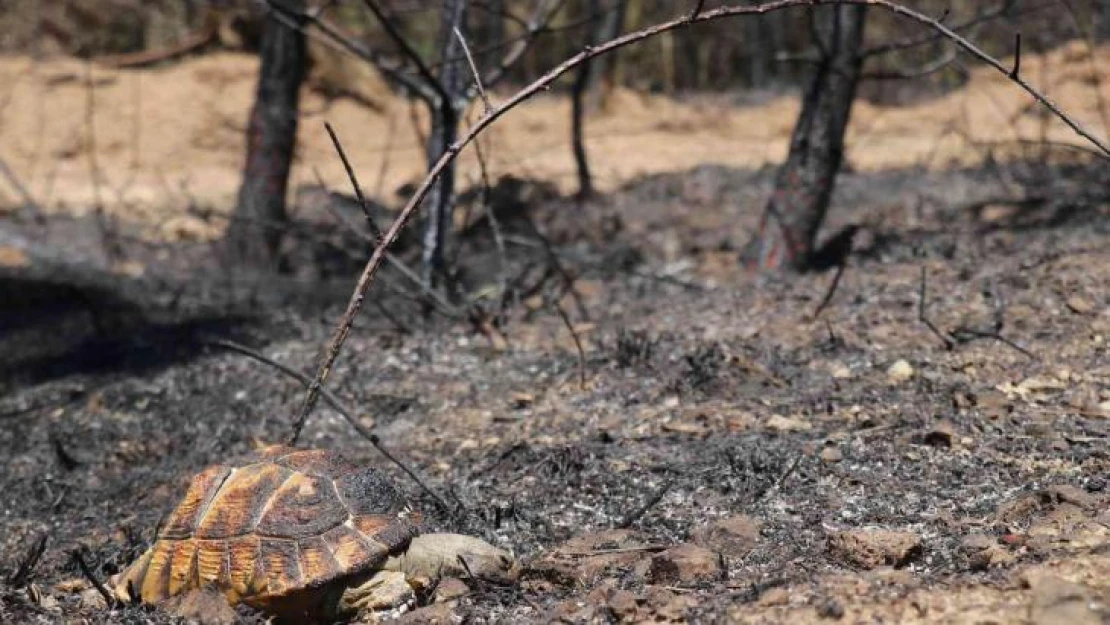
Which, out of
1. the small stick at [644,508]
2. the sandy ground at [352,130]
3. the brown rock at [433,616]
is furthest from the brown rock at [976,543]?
the sandy ground at [352,130]

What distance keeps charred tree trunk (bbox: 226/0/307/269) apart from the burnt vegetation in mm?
19

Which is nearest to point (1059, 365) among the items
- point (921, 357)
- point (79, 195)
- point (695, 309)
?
point (921, 357)

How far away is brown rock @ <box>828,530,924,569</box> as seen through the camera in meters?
3.08

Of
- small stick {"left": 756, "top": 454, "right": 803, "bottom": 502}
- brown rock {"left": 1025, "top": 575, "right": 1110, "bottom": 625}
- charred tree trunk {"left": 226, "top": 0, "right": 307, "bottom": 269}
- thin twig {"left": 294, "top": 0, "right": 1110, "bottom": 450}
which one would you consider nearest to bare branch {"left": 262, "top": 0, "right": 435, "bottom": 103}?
charred tree trunk {"left": 226, "top": 0, "right": 307, "bottom": 269}

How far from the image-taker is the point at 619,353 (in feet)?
16.9

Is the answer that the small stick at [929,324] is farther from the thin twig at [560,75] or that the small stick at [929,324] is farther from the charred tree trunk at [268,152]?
the charred tree trunk at [268,152]

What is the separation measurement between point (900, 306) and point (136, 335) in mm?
3655

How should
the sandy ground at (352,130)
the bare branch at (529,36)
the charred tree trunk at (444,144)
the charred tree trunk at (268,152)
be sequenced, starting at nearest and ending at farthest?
the bare branch at (529,36) < the charred tree trunk at (444,144) < the charred tree trunk at (268,152) < the sandy ground at (352,130)

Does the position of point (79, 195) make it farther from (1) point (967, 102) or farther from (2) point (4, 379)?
(1) point (967, 102)

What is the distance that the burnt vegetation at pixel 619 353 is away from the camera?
3.19m

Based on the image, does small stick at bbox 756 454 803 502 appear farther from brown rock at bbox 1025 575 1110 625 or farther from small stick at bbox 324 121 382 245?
small stick at bbox 324 121 382 245

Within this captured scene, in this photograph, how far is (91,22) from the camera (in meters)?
15.1

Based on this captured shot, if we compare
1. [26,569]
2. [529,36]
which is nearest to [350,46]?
[529,36]

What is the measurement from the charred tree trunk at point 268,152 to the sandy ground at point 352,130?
8.21 feet
